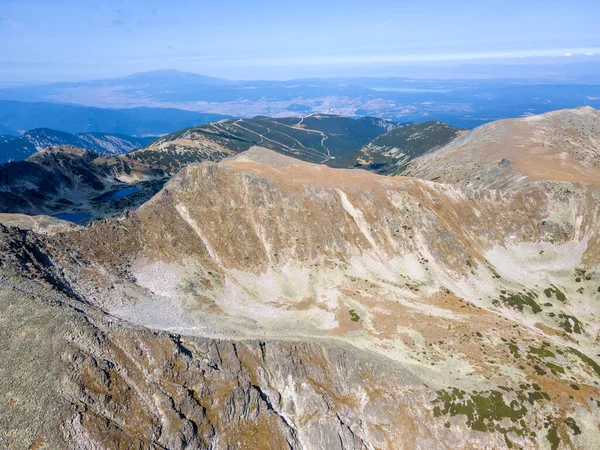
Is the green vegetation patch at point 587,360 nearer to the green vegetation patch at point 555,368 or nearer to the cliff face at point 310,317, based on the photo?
the cliff face at point 310,317

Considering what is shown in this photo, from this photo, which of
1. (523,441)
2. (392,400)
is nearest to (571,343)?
(523,441)

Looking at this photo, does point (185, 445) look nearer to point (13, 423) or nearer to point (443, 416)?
point (13, 423)

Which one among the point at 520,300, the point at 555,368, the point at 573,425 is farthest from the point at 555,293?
the point at 573,425

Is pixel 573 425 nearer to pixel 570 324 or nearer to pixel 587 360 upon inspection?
pixel 587 360

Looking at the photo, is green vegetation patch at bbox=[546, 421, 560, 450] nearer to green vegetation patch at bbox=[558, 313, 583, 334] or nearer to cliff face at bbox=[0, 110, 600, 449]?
cliff face at bbox=[0, 110, 600, 449]

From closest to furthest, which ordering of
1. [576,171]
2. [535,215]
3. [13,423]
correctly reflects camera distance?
[13,423], [535,215], [576,171]

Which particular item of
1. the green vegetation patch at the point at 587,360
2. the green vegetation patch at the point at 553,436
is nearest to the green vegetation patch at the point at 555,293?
the green vegetation patch at the point at 587,360

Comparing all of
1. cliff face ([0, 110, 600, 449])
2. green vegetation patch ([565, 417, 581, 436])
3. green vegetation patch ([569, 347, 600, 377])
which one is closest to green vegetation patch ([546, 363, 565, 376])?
cliff face ([0, 110, 600, 449])

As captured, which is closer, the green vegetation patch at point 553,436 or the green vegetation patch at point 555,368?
the green vegetation patch at point 553,436

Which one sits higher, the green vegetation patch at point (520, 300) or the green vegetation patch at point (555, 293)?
the green vegetation patch at point (520, 300)
